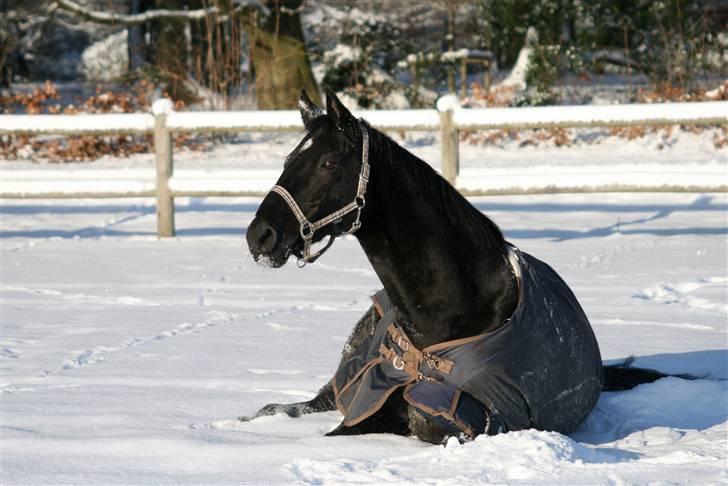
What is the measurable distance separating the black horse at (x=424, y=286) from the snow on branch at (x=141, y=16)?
13032mm

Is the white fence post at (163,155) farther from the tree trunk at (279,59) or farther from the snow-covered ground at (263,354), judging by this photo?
the tree trunk at (279,59)

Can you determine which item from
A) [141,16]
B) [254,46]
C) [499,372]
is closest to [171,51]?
[141,16]

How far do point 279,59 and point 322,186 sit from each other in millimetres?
13511

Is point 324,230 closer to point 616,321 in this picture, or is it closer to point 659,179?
point 616,321

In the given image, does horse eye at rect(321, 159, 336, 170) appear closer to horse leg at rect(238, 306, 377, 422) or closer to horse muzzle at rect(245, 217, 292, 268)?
horse muzzle at rect(245, 217, 292, 268)

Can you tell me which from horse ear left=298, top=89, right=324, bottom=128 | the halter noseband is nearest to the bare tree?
horse ear left=298, top=89, right=324, bottom=128

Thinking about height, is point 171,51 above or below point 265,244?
below

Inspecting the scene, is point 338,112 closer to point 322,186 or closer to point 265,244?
point 322,186

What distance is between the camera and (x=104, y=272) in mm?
8156

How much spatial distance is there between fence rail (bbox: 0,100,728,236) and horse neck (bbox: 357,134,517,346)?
5.59 meters

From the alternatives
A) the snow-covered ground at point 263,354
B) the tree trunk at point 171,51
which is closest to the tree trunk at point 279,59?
the tree trunk at point 171,51

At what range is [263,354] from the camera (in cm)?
535

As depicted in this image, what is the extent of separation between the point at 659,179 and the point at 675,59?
8.43 meters

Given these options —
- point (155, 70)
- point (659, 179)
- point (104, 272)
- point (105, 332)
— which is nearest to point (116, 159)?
point (155, 70)
